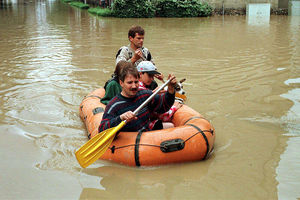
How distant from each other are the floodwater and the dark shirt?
1.75 ft

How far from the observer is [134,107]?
386 centimetres

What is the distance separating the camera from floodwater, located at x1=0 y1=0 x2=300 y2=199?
11.6 ft

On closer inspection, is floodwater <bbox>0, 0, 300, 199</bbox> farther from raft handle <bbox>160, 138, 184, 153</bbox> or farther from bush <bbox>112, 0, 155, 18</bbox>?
bush <bbox>112, 0, 155, 18</bbox>

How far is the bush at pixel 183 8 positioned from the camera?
21.8 metres

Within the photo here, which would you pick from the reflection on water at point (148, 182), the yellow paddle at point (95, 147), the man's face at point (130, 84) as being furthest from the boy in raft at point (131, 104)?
the reflection on water at point (148, 182)

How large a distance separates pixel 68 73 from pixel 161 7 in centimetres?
1529

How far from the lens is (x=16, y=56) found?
33.4ft

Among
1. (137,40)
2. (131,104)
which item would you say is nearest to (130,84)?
(131,104)

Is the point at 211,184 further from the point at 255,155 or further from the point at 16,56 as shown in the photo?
the point at 16,56

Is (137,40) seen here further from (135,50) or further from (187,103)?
(187,103)

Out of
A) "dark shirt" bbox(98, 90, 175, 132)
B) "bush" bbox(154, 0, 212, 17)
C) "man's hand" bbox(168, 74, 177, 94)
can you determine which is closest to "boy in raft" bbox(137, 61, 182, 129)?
"dark shirt" bbox(98, 90, 175, 132)

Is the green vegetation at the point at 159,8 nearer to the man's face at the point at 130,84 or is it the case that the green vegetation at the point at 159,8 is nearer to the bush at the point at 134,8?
the bush at the point at 134,8

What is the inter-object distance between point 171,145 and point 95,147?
86cm

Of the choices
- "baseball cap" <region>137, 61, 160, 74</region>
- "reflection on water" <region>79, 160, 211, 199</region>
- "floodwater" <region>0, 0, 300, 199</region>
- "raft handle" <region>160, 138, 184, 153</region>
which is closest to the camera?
"reflection on water" <region>79, 160, 211, 199</region>
